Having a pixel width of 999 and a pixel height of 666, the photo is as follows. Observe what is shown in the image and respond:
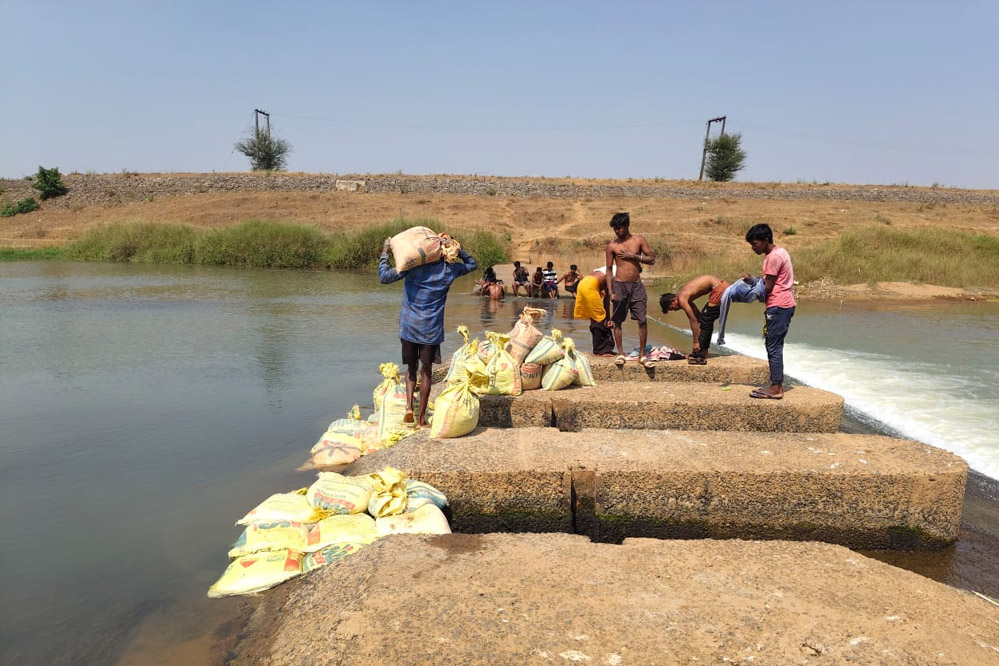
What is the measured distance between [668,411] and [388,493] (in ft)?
8.57

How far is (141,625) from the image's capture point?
3133 millimetres

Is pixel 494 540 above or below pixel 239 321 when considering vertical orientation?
above

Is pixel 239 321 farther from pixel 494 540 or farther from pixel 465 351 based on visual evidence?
pixel 494 540

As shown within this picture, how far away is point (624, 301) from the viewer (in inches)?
266

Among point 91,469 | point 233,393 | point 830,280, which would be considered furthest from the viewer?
point 830,280

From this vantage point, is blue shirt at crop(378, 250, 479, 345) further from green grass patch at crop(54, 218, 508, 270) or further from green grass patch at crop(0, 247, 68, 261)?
green grass patch at crop(0, 247, 68, 261)

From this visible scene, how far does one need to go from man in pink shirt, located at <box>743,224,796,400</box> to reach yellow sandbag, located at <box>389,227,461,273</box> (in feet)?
7.74

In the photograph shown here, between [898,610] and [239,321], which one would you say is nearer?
[898,610]

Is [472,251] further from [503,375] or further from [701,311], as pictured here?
[503,375]

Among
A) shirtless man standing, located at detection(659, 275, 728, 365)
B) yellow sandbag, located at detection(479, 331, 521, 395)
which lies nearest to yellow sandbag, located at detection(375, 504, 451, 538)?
yellow sandbag, located at detection(479, 331, 521, 395)

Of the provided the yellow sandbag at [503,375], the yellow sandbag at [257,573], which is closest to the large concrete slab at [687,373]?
the yellow sandbag at [503,375]

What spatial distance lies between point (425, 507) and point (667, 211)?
34.1 meters

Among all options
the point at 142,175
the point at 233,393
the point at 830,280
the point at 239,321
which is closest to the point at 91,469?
the point at 233,393

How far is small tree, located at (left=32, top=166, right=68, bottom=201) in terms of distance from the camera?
44344 mm
